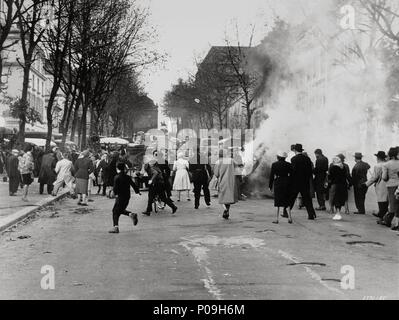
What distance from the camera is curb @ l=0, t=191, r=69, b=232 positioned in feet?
43.9

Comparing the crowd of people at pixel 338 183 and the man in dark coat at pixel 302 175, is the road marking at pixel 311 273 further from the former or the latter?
the man in dark coat at pixel 302 175

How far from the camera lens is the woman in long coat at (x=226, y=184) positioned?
15148 mm

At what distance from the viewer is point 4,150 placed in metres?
32.1

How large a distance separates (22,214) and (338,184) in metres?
7.72

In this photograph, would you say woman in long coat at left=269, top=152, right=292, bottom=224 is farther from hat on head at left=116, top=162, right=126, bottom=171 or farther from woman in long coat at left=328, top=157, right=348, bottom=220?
hat on head at left=116, top=162, right=126, bottom=171

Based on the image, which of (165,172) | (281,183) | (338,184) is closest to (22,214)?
(165,172)

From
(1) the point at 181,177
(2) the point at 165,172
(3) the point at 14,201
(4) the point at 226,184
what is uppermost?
(2) the point at 165,172

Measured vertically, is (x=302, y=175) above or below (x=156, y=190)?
above

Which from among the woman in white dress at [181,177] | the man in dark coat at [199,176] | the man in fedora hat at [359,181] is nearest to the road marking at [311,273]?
the man in fedora hat at [359,181]

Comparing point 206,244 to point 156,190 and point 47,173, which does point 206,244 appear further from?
point 47,173

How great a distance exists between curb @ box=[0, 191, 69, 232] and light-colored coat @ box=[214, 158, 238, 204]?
474 centimetres

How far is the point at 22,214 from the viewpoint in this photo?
596 inches
